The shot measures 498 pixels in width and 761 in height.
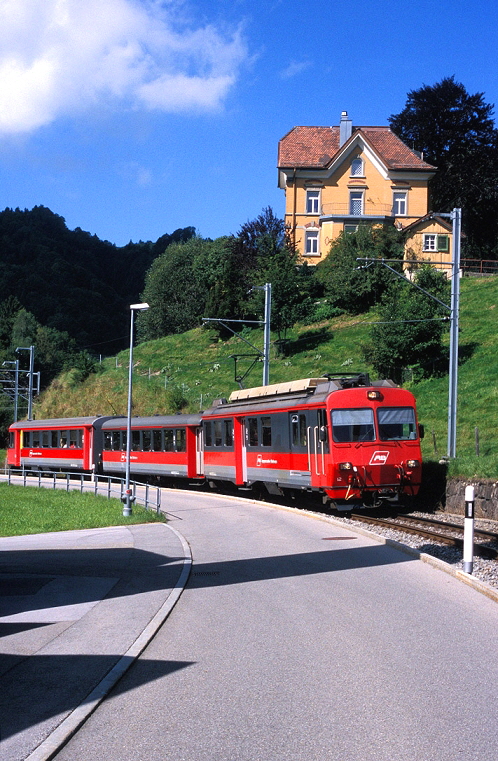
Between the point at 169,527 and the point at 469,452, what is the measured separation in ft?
45.9

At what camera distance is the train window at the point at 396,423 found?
21.6 metres

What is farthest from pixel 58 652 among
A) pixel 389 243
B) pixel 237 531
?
pixel 389 243

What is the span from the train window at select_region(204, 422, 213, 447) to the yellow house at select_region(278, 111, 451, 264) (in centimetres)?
3699

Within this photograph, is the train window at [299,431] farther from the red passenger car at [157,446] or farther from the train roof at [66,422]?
the train roof at [66,422]

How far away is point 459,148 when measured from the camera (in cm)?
7306

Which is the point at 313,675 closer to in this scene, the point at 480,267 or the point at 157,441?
the point at 157,441

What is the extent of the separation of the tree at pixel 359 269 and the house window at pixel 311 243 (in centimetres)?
502

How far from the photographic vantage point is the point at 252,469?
2681 centimetres

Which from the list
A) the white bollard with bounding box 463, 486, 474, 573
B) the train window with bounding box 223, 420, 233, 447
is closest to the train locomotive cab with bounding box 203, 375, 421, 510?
the train window with bounding box 223, 420, 233, 447

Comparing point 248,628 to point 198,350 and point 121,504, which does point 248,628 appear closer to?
point 121,504

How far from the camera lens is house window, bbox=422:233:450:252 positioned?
64.0m

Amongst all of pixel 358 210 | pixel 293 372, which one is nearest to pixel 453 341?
pixel 293 372

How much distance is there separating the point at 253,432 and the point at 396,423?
589cm

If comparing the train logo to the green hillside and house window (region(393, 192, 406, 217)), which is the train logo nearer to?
the green hillside
